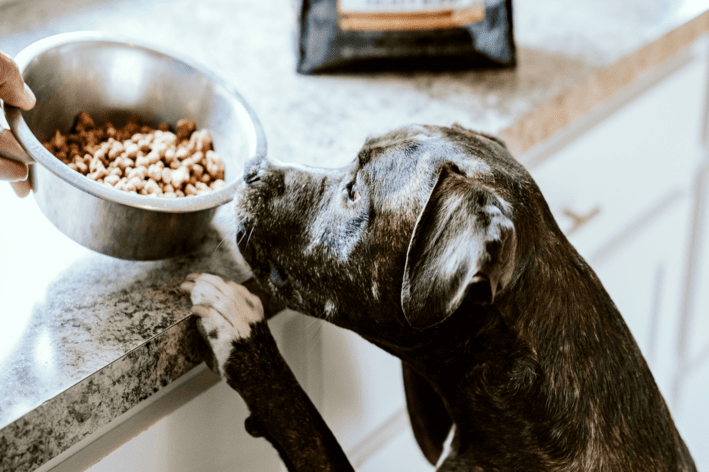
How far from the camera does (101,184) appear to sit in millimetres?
869

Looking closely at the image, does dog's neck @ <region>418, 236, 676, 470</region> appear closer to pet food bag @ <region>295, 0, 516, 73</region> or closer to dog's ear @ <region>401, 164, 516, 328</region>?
dog's ear @ <region>401, 164, 516, 328</region>

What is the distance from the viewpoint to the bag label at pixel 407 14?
56.1 inches

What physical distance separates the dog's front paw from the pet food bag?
0.66m

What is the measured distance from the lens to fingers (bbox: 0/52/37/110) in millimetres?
896

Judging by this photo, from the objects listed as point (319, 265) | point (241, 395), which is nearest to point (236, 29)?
point (319, 265)

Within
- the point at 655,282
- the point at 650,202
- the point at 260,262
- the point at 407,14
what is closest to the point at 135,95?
the point at 260,262

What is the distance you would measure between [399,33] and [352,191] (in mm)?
579

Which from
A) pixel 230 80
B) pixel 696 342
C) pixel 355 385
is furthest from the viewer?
pixel 696 342

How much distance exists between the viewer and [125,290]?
38.6 inches

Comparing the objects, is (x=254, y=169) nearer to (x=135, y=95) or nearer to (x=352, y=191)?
(x=352, y=191)

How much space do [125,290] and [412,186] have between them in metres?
0.43

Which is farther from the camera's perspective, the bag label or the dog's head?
the bag label

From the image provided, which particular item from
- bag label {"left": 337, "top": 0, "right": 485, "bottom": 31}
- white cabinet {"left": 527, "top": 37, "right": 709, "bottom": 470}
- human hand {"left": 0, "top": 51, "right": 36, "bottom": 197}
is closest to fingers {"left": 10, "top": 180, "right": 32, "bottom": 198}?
human hand {"left": 0, "top": 51, "right": 36, "bottom": 197}

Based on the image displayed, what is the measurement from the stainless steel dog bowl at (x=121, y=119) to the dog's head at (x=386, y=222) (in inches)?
3.4
